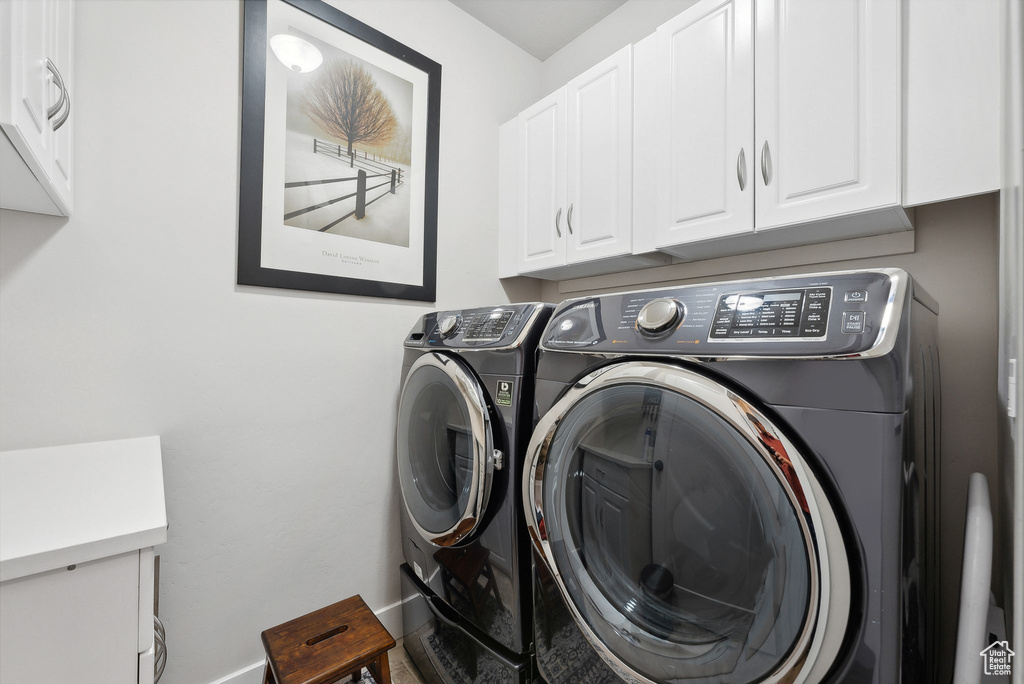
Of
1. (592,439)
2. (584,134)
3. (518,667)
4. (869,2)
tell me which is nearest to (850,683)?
(592,439)

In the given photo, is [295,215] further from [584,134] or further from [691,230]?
[691,230]

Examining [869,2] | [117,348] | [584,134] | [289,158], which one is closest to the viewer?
[869,2]

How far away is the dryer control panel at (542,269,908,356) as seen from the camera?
682 millimetres

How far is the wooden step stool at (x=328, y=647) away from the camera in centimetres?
116

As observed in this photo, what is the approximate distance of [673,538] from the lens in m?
0.86

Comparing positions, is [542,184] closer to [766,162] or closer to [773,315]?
[766,162]

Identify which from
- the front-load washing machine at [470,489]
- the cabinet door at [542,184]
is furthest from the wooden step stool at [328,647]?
the cabinet door at [542,184]

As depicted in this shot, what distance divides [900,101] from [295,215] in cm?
180

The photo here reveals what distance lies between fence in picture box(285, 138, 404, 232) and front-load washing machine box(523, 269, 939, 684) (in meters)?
1.11

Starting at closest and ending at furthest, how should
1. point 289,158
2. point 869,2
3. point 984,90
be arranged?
point 984,90 < point 869,2 < point 289,158

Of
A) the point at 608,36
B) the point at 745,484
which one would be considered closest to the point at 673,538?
the point at 745,484

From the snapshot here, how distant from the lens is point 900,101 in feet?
3.52

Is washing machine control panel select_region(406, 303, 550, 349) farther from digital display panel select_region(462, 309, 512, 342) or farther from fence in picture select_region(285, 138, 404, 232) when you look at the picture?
fence in picture select_region(285, 138, 404, 232)

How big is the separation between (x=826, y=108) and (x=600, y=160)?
762 mm
